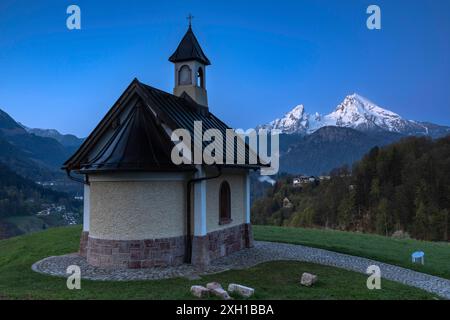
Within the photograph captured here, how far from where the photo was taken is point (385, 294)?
10266 millimetres

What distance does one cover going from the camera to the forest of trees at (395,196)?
145 feet

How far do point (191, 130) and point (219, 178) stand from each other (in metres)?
2.01

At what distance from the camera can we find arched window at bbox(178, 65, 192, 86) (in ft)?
58.1

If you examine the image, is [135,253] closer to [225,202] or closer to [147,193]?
[147,193]

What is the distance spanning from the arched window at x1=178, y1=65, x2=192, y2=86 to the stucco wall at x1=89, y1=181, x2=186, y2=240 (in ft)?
20.1

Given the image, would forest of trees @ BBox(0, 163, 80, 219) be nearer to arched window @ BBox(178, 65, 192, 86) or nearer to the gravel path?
arched window @ BBox(178, 65, 192, 86)

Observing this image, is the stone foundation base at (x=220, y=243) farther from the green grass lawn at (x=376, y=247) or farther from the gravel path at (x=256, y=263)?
the green grass lawn at (x=376, y=247)

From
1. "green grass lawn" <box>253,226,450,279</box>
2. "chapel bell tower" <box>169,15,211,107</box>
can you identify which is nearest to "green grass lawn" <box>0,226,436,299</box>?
"green grass lawn" <box>253,226,450,279</box>

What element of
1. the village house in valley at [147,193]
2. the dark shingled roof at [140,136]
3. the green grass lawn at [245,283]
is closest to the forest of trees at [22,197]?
the dark shingled roof at [140,136]

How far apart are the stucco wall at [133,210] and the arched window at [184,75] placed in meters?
6.13

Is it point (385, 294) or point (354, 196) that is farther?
point (354, 196)

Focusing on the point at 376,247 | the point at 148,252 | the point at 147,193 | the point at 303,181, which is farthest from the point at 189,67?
the point at 303,181
